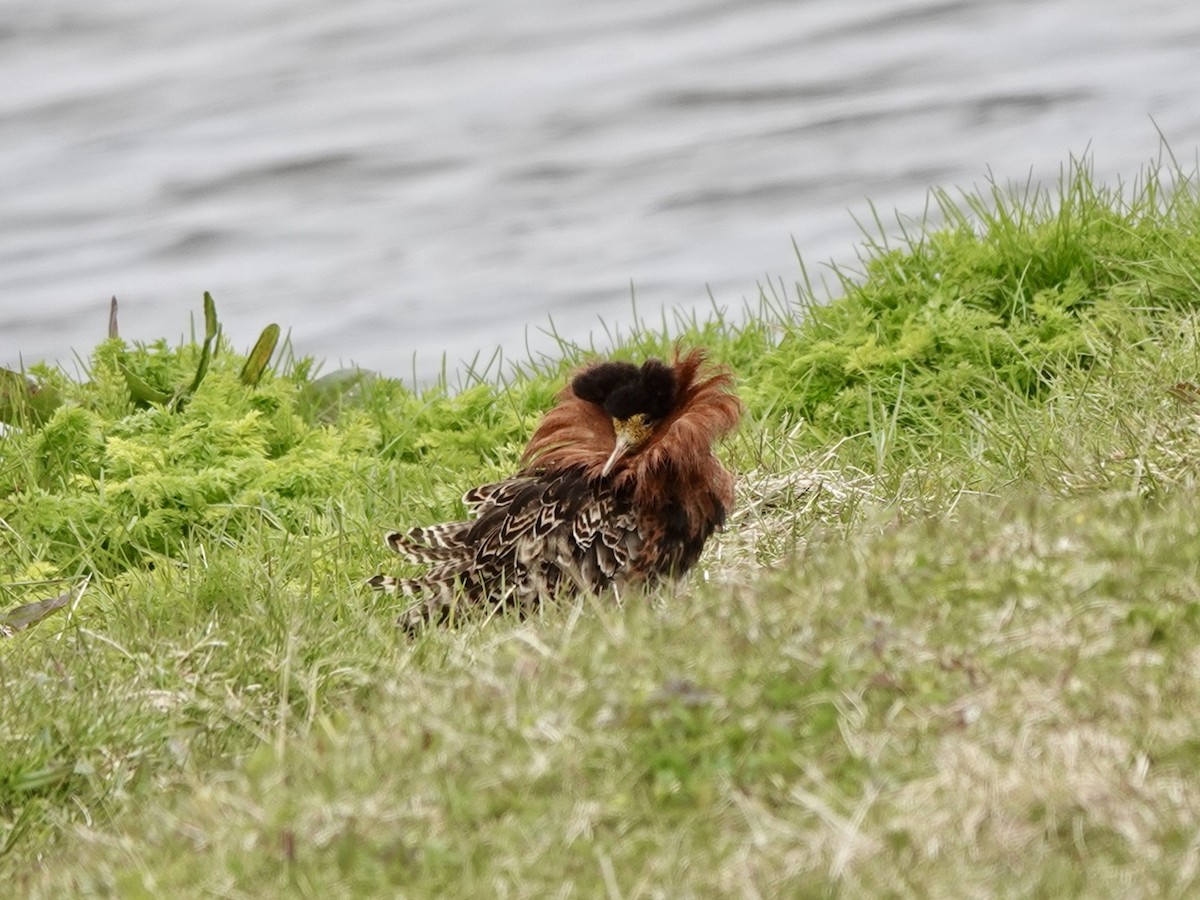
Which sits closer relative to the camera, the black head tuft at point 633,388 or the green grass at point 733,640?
the green grass at point 733,640

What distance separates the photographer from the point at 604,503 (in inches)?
265

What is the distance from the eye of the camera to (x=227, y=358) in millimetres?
9602

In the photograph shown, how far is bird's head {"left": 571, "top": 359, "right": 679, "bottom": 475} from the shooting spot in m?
Answer: 6.80

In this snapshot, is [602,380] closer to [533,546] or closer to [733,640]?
[533,546]

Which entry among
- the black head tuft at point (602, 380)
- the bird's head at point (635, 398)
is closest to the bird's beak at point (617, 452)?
the bird's head at point (635, 398)

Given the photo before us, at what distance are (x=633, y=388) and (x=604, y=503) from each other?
45 centimetres

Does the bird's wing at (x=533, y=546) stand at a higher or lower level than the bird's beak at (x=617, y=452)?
lower

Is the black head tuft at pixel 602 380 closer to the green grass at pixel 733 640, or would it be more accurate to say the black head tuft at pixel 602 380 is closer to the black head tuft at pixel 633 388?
the black head tuft at pixel 633 388

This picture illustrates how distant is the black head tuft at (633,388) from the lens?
6.81 m

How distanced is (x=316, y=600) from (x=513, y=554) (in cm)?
76

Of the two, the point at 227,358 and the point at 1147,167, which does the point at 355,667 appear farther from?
the point at 1147,167

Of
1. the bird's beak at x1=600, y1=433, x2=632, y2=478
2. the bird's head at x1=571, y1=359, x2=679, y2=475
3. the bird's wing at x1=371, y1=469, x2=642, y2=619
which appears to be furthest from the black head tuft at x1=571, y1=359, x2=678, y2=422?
the bird's wing at x1=371, y1=469, x2=642, y2=619

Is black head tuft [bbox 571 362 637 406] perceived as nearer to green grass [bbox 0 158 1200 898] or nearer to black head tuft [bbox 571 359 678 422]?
black head tuft [bbox 571 359 678 422]

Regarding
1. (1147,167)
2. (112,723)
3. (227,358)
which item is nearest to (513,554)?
(112,723)
